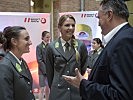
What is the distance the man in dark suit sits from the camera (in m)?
2.10

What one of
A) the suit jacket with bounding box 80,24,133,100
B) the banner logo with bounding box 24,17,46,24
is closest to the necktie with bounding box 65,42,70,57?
the suit jacket with bounding box 80,24,133,100

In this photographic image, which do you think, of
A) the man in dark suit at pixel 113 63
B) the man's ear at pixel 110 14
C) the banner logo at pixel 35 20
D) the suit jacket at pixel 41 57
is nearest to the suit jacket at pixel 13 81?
the man in dark suit at pixel 113 63

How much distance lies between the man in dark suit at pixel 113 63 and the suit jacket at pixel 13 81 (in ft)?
2.22

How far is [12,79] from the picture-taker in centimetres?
302

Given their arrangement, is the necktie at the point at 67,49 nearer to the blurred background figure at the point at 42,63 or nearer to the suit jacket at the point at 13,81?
the suit jacket at the point at 13,81

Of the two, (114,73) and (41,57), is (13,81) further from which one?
(41,57)

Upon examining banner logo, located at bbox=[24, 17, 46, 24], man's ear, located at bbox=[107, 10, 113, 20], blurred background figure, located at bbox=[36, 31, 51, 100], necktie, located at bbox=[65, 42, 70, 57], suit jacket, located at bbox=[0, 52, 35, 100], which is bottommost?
blurred background figure, located at bbox=[36, 31, 51, 100]

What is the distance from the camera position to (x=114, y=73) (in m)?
2.14

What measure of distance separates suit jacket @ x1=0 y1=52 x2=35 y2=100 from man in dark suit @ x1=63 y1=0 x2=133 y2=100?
675mm

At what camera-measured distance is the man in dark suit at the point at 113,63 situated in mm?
2104

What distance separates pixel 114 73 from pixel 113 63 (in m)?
0.07

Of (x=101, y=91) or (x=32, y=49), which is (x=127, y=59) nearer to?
(x=101, y=91)

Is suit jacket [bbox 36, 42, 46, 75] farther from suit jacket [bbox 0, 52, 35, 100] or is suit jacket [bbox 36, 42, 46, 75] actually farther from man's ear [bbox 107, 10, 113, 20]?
man's ear [bbox 107, 10, 113, 20]

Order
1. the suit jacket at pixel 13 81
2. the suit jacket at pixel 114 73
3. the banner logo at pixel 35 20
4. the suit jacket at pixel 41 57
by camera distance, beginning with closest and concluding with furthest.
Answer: the suit jacket at pixel 114 73, the suit jacket at pixel 13 81, the banner logo at pixel 35 20, the suit jacket at pixel 41 57
